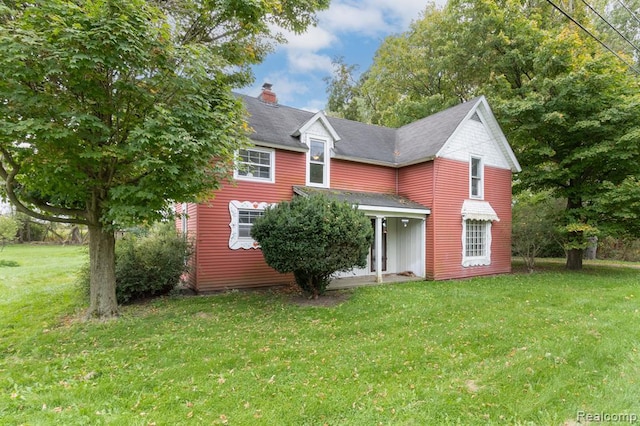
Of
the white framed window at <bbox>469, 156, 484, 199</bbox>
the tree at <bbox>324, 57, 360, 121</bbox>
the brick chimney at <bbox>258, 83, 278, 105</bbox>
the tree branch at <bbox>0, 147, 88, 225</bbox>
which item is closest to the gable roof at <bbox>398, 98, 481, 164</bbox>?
the white framed window at <bbox>469, 156, 484, 199</bbox>

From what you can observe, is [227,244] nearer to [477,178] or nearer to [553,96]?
[477,178]

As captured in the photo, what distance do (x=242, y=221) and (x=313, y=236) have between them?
3.59m

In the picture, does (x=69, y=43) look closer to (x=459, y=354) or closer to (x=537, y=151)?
(x=459, y=354)

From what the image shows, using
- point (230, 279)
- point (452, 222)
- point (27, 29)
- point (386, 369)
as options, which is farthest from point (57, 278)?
point (452, 222)

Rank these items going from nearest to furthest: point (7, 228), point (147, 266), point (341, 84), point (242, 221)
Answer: point (147, 266), point (242, 221), point (7, 228), point (341, 84)

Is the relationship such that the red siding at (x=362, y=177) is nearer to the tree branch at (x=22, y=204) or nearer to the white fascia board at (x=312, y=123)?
the white fascia board at (x=312, y=123)

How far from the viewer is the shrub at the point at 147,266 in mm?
8977

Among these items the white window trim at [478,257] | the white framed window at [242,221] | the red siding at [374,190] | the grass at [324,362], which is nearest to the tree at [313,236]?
the grass at [324,362]

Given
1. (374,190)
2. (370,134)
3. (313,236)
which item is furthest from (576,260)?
(313,236)

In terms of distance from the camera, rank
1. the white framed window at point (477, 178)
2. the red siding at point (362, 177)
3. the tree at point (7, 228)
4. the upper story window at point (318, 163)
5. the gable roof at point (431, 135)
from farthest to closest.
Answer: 1. the tree at point (7, 228)
2. the white framed window at point (477, 178)
3. the gable roof at point (431, 135)
4. the red siding at point (362, 177)
5. the upper story window at point (318, 163)

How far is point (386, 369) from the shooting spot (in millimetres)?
4902

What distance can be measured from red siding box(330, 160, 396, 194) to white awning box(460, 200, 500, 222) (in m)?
3.05

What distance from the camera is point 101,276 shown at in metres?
7.61

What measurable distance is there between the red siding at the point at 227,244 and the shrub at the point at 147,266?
0.63m
